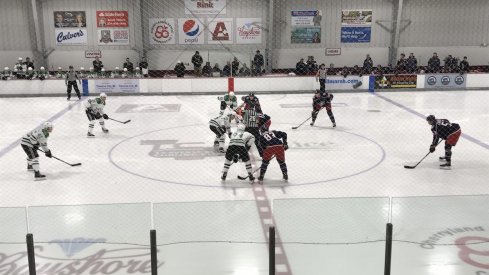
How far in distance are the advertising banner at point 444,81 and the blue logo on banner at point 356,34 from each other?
4.08 metres

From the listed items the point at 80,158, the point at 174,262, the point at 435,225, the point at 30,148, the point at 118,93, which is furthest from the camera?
the point at 118,93

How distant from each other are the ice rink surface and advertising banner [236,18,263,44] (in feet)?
16.5

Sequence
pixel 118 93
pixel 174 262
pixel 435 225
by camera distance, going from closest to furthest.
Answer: pixel 174 262 → pixel 435 225 → pixel 118 93

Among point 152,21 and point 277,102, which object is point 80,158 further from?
point 152,21

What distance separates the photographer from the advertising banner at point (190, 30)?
21.6m

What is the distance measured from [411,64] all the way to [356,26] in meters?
2.92

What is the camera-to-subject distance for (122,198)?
293 inches

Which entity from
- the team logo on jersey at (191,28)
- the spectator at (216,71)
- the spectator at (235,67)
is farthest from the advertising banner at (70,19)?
the spectator at (235,67)

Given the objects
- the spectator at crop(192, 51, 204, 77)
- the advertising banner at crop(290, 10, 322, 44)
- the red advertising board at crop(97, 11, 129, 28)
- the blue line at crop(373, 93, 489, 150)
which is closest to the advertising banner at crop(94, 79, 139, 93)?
the spectator at crop(192, 51, 204, 77)

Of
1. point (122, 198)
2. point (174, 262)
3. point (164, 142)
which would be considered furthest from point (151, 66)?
point (174, 262)

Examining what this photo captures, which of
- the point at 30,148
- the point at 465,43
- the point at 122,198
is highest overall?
the point at 465,43

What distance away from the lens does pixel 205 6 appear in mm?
21438

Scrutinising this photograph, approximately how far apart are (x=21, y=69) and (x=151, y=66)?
5.08 metres

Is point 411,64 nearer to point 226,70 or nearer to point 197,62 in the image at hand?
point 226,70
